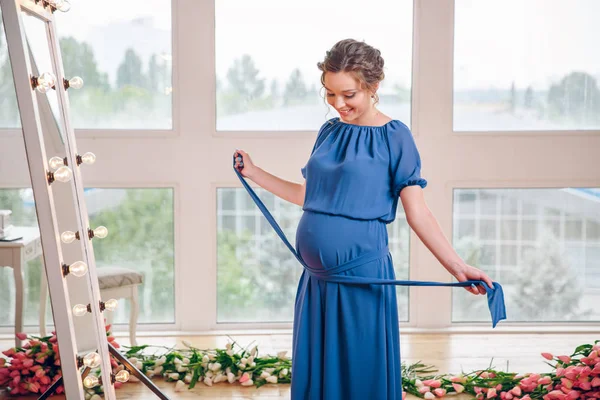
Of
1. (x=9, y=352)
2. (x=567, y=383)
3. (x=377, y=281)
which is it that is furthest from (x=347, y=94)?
(x=9, y=352)

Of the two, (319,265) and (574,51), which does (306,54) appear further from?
(319,265)

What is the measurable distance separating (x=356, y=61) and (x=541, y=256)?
8.75 feet

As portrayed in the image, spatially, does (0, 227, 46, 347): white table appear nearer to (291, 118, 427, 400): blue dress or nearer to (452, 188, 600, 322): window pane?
(291, 118, 427, 400): blue dress

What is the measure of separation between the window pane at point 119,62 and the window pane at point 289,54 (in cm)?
31

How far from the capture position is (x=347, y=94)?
2160 mm

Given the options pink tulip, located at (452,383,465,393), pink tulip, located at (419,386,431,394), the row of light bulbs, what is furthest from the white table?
pink tulip, located at (452,383,465,393)

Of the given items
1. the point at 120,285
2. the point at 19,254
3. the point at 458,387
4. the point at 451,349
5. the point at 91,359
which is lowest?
the point at 451,349

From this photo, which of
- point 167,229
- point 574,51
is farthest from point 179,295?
point 574,51

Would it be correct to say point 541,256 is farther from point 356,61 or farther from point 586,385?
point 356,61

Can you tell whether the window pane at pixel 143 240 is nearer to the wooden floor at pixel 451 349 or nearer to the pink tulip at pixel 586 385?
the wooden floor at pixel 451 349

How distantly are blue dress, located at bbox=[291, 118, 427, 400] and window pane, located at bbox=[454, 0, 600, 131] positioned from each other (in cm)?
219

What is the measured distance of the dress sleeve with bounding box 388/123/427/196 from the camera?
7.06ft

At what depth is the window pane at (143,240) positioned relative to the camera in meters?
4.19

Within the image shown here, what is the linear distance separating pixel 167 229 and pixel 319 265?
2170 millimetres
